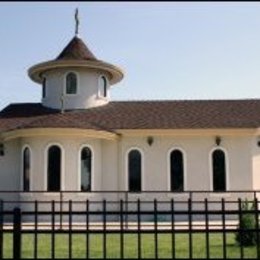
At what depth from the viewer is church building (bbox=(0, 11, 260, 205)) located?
78.0 feet

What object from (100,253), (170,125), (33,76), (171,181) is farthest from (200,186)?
(100,253)

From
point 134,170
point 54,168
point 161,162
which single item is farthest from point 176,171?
point 54,168

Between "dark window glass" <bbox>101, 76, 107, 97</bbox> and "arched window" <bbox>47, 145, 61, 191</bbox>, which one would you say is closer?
"arched window" <bbox>47, 145, 61, 191</bbox>

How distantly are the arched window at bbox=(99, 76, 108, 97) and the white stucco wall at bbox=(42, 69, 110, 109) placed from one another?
9.6 inches

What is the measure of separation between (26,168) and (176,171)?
249 inches

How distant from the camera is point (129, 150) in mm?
25281

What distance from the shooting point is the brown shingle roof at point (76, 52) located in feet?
92.4

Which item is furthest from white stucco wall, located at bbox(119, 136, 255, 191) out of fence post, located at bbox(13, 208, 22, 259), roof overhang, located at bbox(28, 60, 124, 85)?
fence post, located at bbox(13, 208, 22, 259)

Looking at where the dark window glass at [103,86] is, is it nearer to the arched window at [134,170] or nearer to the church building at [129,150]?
the church building at [129,150]

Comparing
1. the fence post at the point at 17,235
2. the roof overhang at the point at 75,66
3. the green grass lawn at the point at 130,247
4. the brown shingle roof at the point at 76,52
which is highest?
the brown shingle roof at the point at 76,52

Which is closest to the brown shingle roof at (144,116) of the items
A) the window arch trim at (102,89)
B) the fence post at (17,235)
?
the window arch trim at (102,89)

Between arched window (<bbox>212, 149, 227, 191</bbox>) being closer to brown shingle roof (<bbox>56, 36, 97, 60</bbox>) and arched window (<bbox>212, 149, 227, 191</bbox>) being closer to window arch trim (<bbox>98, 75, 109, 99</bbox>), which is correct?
window arch trim (<bbox>98, 75, 109, 99</bbox>)

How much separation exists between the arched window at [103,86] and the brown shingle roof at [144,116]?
0.62 meters

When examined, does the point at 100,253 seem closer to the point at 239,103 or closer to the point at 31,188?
the point at 31,188
